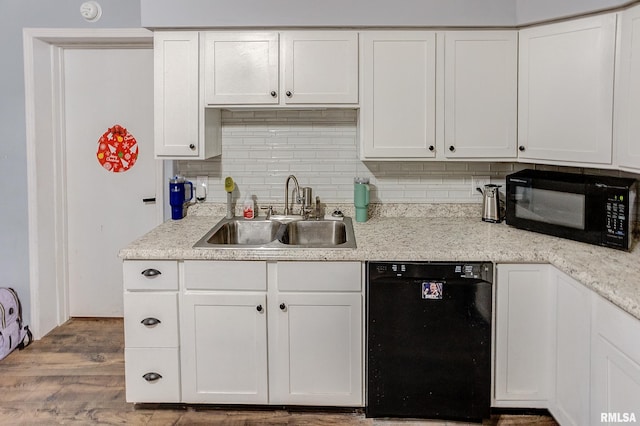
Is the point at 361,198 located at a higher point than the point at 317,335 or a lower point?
higher

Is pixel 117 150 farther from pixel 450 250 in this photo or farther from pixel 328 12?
pixel 450 250

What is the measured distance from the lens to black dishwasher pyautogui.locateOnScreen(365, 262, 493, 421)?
8.58 ft

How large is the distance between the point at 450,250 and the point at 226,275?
3.47 ft


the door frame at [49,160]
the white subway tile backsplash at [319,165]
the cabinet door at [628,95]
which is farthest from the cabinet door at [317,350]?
the door frame at [49,160]

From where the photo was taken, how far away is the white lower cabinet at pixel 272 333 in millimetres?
2717

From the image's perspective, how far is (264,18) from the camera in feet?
9.87

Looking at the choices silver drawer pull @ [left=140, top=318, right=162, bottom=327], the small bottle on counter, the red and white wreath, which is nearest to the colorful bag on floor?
the red and white wreath

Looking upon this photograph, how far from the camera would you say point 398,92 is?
3066mm

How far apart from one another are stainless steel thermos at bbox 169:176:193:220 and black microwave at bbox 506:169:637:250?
72.7 inches

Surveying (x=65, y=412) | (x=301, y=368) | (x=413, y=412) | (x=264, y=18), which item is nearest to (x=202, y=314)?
(x=301, y=368)

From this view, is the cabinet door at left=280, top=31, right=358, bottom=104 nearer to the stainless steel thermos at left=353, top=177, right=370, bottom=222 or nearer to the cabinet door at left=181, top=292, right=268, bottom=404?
the stainless steel thermos at left=353, top=177, right=370, bottom=222

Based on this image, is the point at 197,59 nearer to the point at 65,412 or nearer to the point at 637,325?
the point at 65,412

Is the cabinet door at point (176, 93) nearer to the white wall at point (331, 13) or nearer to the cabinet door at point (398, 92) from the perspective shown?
the white wall at point (331, 13)

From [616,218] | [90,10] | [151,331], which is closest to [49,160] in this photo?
[90,10]
